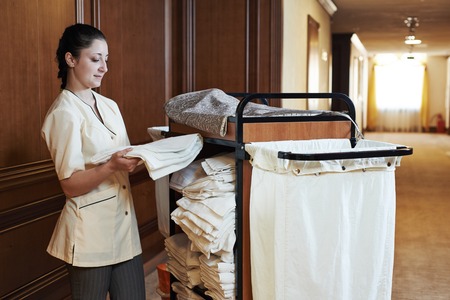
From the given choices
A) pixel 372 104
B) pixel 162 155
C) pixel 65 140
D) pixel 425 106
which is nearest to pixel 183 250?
pixel 162 155

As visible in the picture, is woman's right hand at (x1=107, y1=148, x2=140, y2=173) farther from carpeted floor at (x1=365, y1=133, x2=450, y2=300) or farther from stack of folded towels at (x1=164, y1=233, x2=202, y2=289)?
carpeted floor at (x1=365, y1=133, x2=450, y2=300)

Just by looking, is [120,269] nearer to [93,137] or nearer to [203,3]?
[93,137]

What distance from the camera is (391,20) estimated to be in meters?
9.96

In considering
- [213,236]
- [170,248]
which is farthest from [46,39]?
[213,236]

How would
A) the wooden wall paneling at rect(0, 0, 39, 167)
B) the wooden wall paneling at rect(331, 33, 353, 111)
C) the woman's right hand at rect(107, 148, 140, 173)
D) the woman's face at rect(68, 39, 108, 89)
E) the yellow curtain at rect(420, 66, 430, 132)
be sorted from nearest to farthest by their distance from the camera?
the woman's right hand at rect(107, 148, 140, 173)
the woman's face at rect(68, 39, 108, 89)
the wooden wall paneling at rect(0, 0, 39, 167)
the wooden wall paneling at rect(331, 33, 353, 111)
the yellow curtain at rect(420, 66, 430, 132)

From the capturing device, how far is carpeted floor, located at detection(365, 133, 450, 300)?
11.8 feet

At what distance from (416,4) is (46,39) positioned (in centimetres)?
688

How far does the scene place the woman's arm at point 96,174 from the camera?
5.94ft

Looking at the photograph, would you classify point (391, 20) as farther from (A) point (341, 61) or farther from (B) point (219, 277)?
(B) point (219, 277)

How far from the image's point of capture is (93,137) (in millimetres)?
1916

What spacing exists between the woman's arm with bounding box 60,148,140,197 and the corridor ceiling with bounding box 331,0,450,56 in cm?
702

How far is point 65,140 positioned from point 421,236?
3.82 metres

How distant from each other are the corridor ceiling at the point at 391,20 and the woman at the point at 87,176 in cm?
688

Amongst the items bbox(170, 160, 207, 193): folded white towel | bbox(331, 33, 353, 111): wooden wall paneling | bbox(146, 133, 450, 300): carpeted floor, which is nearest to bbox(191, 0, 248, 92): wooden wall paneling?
bbox(146, 133, 450, 300): carpeted floor
